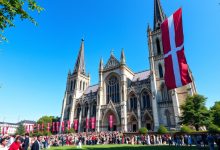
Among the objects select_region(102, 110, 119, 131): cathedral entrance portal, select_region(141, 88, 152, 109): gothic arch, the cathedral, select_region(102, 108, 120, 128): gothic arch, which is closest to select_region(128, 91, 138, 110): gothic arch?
the cathedral

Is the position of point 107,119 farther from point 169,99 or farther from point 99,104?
point 169,99

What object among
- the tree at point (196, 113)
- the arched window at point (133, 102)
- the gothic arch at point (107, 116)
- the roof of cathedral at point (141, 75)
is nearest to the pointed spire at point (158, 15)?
the roof of cathedral at point (141, 75)

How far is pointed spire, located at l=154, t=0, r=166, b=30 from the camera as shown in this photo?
48.5 metres

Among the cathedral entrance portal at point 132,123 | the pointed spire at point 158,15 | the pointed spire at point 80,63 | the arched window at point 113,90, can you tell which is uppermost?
the pointed spire at point 158,15

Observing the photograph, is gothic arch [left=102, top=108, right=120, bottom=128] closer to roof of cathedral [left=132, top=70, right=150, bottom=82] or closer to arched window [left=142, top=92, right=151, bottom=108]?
arched window [left=142, top=92, right=151, bottom=108]

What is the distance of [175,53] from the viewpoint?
1209 cm

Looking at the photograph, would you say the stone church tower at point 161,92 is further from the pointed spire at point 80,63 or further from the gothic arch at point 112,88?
the pointed spire at point 80,63

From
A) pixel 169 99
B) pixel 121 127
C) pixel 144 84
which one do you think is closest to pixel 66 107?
pixel 121 127

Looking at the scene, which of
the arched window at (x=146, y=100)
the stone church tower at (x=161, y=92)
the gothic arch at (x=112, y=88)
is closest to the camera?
the stone church tower at (x=161, y=92)

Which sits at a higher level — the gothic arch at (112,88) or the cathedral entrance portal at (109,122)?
the gothic arch at (112,88)

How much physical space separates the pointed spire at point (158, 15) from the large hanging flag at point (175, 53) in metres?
37.3

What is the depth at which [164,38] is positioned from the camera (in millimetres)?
13102

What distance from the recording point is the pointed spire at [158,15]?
159 feet

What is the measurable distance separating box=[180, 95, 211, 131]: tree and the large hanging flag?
19.9 meters
